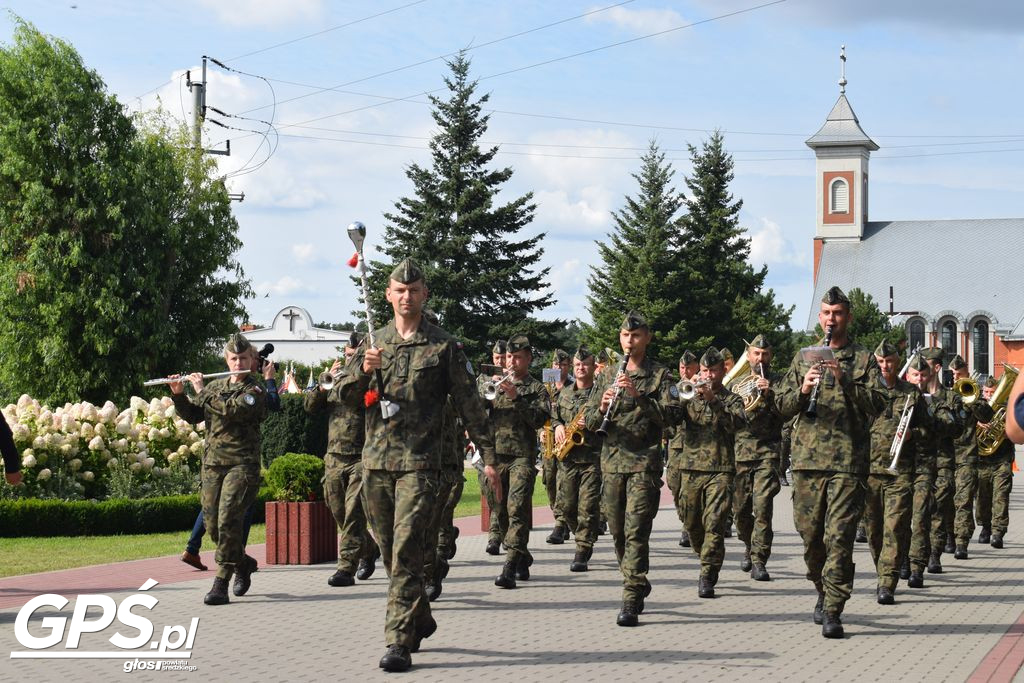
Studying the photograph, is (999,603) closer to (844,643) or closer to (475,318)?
(844,643)

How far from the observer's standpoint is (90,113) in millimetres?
35938

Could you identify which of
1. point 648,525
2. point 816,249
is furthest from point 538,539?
point 816,249

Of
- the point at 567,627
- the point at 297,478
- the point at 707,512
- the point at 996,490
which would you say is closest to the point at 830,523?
the point at 567,627

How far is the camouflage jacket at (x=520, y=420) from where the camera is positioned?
12898mm

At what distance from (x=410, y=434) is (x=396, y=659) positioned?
4.41 ft

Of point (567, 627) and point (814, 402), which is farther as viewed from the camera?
point (567, 627)

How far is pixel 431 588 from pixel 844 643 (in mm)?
3385

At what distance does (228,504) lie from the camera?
10875mm

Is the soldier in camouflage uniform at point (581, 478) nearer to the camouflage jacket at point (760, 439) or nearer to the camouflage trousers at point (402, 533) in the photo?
the camouflage jacket at point (760, 439)

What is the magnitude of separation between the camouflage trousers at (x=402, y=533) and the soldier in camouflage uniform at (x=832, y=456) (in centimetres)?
283

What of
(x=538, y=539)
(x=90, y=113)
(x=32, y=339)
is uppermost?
(x=90, y=113)

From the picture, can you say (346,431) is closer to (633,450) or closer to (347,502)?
(347,502)

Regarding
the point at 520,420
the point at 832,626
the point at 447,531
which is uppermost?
the point at 520,420

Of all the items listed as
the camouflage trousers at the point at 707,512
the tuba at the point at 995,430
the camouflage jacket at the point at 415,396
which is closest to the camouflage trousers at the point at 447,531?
the camouflage trousers at the point at 707,512
